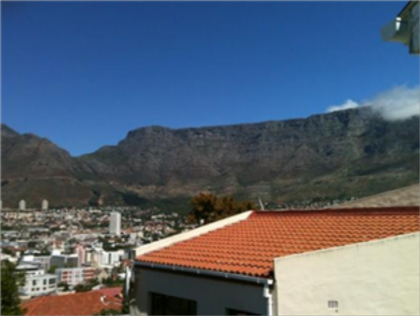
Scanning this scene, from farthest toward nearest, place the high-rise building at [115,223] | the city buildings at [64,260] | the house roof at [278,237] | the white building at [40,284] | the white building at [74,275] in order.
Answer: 1. the high-rise building at [115,223]
2. the city buildings at [64,260]
3. the white building at [74,275]
4. the white building at [40,284]
5. the house roof at [278,237]

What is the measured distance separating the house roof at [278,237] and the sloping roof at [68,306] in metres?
24.4

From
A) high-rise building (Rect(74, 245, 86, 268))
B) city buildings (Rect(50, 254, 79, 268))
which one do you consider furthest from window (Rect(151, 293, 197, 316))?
high-rise building (Rect(74, 245, 86, 268))

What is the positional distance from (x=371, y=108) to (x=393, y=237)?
14607 cm

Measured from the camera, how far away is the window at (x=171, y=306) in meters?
9.48

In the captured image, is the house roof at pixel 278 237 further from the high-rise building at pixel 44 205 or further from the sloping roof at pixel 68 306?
the high-rise building at pixel 44 205

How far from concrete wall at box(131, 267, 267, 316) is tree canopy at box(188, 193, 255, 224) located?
14675mm

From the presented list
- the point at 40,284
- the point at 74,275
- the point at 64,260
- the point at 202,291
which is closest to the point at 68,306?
the point at 202,291

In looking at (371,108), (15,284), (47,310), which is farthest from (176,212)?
(15,284)

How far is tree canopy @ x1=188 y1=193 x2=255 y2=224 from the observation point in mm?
25938

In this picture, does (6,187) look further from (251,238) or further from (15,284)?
(251,238)

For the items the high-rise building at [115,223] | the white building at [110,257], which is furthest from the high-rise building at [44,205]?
the white building at [110,257]

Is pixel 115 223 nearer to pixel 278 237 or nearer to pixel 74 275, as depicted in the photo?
pixel 74 275

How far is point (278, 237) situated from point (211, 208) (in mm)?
16031

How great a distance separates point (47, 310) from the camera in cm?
3512
